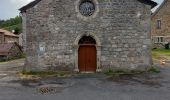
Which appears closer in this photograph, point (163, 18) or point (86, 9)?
point (86, 9)

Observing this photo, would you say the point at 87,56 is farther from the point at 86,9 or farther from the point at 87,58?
the point at 86,9

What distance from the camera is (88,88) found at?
1695cm

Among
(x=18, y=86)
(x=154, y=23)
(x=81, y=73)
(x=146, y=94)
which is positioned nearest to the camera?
(x=146, y=94)

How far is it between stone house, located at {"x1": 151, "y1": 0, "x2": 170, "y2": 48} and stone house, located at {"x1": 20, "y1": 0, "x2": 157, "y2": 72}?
31.5 m

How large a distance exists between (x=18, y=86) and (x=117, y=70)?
315 inches

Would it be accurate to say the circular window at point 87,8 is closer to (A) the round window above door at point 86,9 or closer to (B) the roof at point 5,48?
(A) the round window above door at point 86,9

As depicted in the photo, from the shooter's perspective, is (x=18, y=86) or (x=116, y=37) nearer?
(x=18, y=86)

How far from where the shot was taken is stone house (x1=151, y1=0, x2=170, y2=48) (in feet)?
177

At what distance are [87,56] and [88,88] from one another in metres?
7.25

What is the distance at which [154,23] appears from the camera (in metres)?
54.8

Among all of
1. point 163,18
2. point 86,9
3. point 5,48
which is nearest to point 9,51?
point 5,48

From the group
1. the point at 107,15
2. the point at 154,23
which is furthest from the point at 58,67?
the point at 154,23

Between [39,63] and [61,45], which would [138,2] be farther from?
[39,63]

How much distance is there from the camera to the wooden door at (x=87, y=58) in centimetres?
2394
